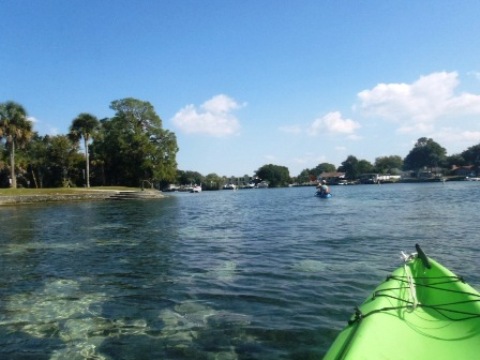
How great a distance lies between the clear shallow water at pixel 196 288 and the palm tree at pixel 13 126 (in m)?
43.1

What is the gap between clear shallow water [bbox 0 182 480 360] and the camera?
21.3 ft

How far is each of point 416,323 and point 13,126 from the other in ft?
206

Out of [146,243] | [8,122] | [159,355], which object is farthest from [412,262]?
[8,122]

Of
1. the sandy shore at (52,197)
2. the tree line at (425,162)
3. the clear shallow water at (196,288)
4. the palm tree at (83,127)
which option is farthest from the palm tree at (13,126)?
the tree line at (425,162)

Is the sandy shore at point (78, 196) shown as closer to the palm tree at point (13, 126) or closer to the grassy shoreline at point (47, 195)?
the grassy shoreline at point (47, 195)

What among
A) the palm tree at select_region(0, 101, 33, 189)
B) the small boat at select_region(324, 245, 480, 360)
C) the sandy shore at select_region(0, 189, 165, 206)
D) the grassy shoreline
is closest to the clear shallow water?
the small boat at select_region(324, 245, 480, 360)

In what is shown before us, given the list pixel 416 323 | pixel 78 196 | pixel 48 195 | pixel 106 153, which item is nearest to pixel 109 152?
pixel 106 153

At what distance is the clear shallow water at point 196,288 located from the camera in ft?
21.3

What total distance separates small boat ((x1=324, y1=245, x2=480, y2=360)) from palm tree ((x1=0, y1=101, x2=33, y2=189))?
2397 inches

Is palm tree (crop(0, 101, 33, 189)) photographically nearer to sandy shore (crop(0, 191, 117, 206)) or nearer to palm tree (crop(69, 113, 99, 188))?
sandy shore (crop(0, 191, 117, 206))

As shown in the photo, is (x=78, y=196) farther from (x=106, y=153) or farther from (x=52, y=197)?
(x=106, y=153)

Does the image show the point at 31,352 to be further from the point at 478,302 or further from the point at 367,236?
the point at 367,236

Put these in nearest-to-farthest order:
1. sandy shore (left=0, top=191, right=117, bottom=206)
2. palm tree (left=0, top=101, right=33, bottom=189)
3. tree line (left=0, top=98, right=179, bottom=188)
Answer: sandy shore (left=0, top=191, right=117, bottom=206) → palm tree (left=0, top=101, right=33, bottom=189) → tree line (left=0, top=98, right=179, bottom=188)

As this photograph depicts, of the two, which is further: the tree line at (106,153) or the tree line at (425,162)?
the tree line at (425,162)
